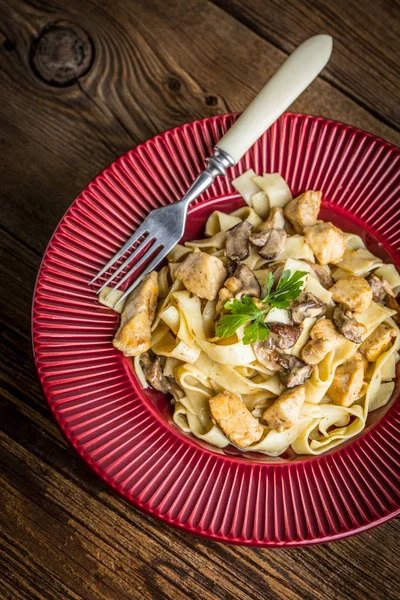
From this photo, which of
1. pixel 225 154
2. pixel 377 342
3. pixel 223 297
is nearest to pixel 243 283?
pixel 223 297

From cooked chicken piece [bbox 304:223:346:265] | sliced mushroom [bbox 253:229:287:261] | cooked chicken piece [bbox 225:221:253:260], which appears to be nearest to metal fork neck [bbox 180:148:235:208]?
cooked chicken piece [bbox 225:221:253:260]

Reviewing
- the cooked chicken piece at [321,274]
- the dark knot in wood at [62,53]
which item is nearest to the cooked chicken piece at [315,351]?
the cooked chicken piece at [321,274]

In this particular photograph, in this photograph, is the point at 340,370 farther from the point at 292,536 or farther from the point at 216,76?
the point at 216,76

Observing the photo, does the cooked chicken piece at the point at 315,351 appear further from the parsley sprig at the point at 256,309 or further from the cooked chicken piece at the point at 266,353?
the parsley sprig at the point at 256,309

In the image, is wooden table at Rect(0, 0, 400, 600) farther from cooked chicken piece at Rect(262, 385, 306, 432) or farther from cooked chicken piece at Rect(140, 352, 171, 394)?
cooked chicken piece at Rect(262, 385, 306, 432)

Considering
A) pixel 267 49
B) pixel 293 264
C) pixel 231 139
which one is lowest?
pixel 293 264

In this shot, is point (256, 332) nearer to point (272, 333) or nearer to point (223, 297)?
point (272, 333)

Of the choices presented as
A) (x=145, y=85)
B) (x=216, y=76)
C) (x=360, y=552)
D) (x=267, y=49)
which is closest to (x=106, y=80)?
(x=145, y=85)

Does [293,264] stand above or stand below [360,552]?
above
